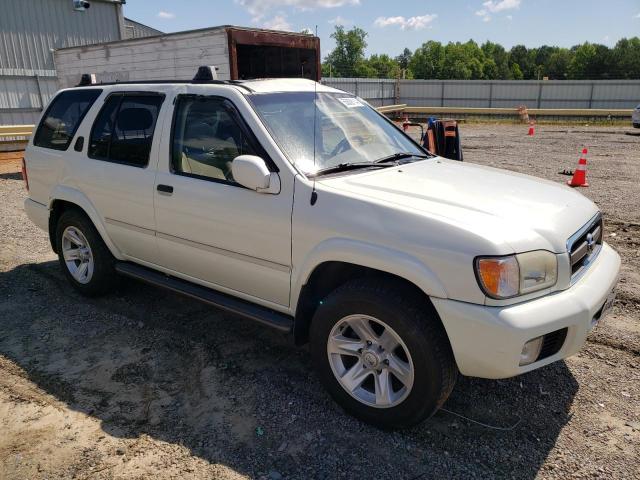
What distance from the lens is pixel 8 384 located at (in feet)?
11.7

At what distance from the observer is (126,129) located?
4262 mm

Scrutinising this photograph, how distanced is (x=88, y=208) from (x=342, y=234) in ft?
8.97

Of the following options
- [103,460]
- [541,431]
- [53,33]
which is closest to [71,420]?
[103,460]

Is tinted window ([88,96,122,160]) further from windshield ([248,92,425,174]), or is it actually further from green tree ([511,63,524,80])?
green tree ([511,63,524,80])

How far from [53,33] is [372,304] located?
18772 millimetres

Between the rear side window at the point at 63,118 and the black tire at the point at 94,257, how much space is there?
67cm

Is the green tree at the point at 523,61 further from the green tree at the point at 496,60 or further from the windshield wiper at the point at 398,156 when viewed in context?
the windshield wiper at the point at 398,156

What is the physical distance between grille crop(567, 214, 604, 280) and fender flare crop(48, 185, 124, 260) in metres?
3.62

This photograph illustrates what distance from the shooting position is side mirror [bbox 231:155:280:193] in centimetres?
311

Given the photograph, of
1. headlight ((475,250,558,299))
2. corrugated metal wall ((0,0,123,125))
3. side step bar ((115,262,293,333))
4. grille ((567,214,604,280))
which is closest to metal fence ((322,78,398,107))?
corrugated metal wall ((0,0,123,125))

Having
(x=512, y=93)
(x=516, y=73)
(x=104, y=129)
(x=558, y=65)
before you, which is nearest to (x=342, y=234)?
(x=104, y=129)

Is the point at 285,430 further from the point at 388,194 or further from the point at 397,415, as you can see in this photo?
the point at 388,194

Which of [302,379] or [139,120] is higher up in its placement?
[139,120]

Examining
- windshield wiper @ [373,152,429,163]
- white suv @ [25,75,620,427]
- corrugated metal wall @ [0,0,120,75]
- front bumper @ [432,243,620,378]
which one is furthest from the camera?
corrugated metal wall @ [0,0,120,75]
